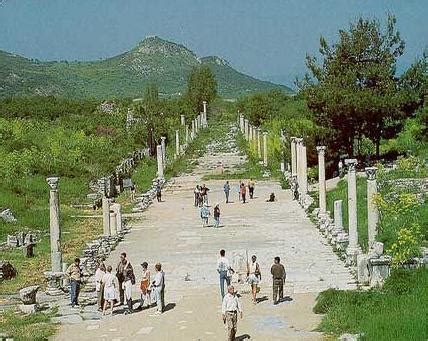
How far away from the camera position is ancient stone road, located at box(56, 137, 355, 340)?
1709 centimetres

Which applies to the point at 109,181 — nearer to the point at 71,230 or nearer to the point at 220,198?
the point at 220,198

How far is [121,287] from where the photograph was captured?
785 inches

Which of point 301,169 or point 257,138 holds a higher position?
point 257,138

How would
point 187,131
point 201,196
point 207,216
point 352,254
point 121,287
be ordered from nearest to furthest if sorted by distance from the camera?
1. point 121,287
2. point 352,254
3. point 207,216
4. point 201,196
5. point 187,131

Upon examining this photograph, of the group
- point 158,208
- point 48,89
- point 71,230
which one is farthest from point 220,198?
point 48,89

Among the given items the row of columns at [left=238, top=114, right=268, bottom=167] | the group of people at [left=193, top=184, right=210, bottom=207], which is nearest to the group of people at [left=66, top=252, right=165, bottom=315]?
the group of people at [left=193, top=184, right=210, bottom=207]

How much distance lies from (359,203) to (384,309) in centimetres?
1508

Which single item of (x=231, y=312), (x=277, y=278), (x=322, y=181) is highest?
(x=322, y=181)

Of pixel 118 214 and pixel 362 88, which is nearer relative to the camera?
pixel 118 214

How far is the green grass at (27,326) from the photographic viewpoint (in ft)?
55.5

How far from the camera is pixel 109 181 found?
47.3 metres

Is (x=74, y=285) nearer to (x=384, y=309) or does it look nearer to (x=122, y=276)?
(x=122, y=276)

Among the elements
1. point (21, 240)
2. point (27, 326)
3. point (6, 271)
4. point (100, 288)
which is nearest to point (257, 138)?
point (21, 240)

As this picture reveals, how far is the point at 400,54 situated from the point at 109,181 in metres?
17.0
